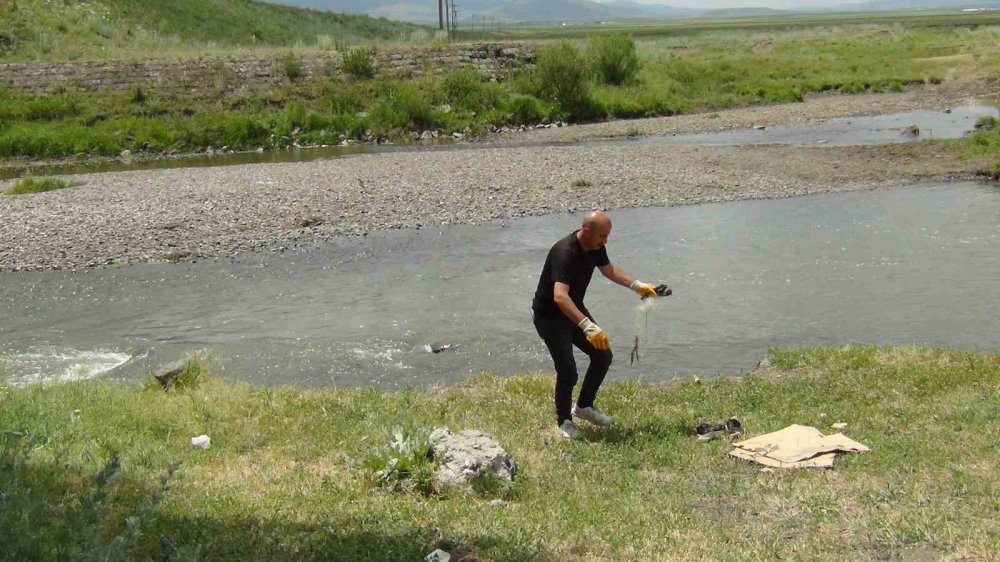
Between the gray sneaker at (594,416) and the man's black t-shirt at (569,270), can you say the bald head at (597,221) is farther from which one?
the gray sneaker at (594,416)

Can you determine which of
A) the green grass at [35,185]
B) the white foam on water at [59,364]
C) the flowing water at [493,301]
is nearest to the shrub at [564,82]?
the green grass at [35,185]

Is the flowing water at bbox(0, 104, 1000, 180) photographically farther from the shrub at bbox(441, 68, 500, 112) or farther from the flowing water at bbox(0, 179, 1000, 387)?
the flowing water at bbox(0, 179, 1000, 387)

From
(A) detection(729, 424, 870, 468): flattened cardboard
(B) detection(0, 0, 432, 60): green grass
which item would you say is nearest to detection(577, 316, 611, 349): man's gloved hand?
(A) detection(729, 424, 870, 468): flattened cardboard

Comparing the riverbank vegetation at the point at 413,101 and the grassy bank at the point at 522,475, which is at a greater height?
the grassy bank at the point at 522,475

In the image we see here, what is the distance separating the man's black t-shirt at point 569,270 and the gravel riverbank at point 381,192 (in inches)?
484

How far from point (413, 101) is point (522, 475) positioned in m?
37.4

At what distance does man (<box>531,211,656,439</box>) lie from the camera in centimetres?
914

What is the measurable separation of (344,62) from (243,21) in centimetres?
2594

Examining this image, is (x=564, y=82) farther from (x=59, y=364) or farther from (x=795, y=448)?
(x=795, y=448)

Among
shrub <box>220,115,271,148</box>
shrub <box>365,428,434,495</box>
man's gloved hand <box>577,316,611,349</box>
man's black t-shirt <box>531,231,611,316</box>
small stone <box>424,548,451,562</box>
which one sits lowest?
shrub <box>220,115,271,148</box>

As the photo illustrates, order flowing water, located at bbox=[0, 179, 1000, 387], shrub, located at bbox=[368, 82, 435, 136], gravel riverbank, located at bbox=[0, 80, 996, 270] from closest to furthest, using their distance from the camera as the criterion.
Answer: flowing water, located at bbox=[0, 179, 1000, 387] < gravel riverbank, located at bbox=[0, 80, 996, 270] < shrub, located at bbox=[368, 82, 435, 136]

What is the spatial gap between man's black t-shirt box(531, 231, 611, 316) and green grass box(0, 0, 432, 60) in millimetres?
43623

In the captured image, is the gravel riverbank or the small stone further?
the gravel riverbank

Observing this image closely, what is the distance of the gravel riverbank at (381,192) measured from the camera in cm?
2114
